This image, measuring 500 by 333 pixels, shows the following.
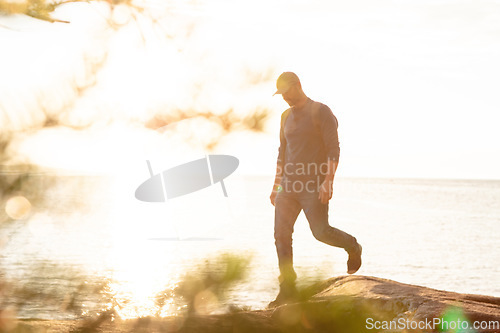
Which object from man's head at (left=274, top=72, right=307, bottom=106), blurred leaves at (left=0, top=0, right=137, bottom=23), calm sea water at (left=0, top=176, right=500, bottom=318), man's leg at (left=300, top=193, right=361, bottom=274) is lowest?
calm sea water at (left=0, top=176, right=500, bottom=318)

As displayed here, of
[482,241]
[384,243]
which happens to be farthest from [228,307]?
[482,241]

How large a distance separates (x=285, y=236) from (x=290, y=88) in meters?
1.35

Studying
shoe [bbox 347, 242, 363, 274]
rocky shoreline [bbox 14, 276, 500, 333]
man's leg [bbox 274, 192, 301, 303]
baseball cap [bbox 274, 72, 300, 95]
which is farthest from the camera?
shoe [bbox 347, 242, 363, 274]

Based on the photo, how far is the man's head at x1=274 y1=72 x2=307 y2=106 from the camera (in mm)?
5093

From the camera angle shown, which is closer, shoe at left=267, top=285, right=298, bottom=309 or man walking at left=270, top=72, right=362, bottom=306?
man walking at left=270, top=72, right=362, bottom=306

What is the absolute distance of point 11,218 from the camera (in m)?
3.02

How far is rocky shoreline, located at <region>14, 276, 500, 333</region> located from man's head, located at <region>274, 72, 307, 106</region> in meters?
1.71

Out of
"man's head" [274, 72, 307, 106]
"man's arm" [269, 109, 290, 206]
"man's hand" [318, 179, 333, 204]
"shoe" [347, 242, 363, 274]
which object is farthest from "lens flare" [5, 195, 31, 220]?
"shoe" [347, 242, 363, 274]

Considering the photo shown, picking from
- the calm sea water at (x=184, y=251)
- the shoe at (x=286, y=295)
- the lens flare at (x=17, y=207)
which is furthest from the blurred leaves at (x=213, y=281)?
the shoe at (x=286, y=295)

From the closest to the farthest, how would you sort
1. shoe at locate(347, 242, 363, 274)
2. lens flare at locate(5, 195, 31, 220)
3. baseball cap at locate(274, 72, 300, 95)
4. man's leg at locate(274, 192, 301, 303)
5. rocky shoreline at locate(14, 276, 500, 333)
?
lens flare at locate(5, 195, 31, 220)
rocky shoreline at locate(14, 276, 500, 333)
baseball cap at locate(274, 72, 300, 95)
man's leg at locate(274, 192, 301, 303)
shoe at locate(347, 242, 363, 274)

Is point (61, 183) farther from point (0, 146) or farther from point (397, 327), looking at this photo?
point (397, 327)

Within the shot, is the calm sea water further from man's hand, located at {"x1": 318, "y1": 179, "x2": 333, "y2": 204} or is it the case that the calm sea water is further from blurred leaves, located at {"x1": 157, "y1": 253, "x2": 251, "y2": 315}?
man's hand, located at {"x1": 318, "y1": 179, "x2": 333, "y2": 204}

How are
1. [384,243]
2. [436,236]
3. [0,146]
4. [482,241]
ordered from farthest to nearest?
[436,236]
[482,241]
[384,243]
[0,146]

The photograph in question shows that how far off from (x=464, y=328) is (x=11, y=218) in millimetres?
3073
